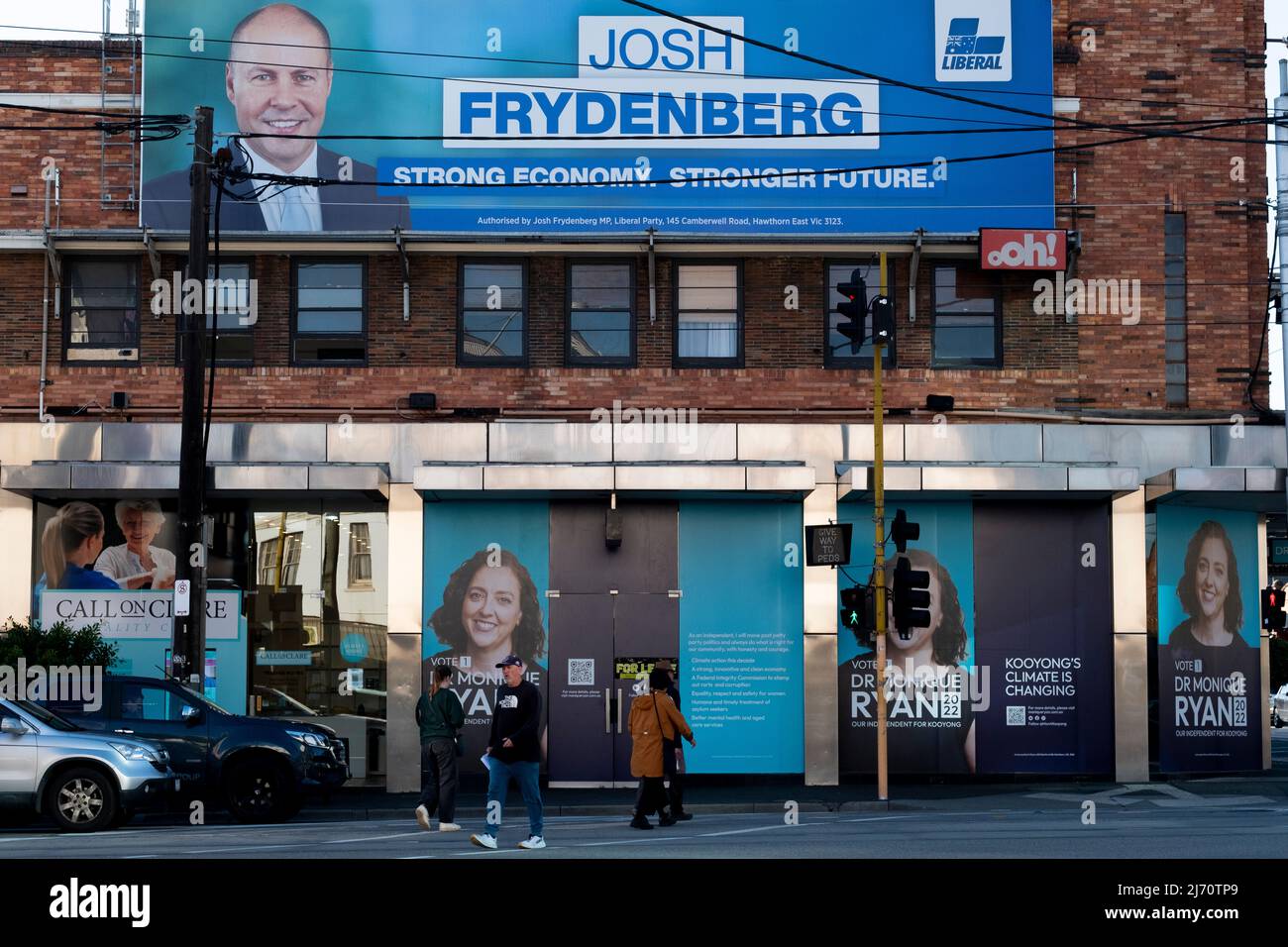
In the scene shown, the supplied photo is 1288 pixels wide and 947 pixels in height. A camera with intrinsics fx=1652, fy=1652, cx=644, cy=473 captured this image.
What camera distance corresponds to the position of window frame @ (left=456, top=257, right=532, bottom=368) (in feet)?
78.5

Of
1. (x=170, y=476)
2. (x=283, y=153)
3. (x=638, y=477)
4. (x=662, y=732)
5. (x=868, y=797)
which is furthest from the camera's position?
(x=283, y=153)

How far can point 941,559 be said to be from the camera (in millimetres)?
24188

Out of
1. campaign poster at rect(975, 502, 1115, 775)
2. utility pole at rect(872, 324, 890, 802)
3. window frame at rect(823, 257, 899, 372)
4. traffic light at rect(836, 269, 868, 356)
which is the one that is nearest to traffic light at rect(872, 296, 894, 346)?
traffic light at rect(836, 269, 868, 356)

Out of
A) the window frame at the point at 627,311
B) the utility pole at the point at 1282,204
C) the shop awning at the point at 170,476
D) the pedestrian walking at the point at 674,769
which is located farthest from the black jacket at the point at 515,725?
the utility pole at the point at 1282,204

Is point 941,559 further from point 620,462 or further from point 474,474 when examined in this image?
point 474,474

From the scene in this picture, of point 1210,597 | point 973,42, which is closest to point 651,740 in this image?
point 1210,597

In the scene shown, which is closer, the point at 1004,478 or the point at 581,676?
the point at 1004,478

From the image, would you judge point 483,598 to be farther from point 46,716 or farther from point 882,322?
point 46,716

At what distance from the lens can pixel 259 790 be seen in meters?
18.6

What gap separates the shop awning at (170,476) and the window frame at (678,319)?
4697 mm

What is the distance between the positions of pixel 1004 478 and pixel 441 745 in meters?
9.75

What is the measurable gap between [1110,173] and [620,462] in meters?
8.43
